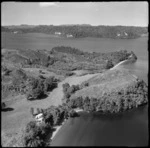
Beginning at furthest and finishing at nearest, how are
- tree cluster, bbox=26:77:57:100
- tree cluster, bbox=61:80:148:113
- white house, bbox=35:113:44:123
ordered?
tree cluster, bbox=26:77:57:100 < tree cluster, bbox=61:80:148:113 < white house, bbox=35:113:44:123

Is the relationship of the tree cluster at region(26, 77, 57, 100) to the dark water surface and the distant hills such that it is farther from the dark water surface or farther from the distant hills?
the distant hills

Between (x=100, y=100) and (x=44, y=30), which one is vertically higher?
(x=44, y=30)

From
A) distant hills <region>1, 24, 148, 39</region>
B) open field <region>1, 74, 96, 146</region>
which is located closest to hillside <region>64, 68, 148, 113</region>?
open field <region>1, 74, 96, 146</region>

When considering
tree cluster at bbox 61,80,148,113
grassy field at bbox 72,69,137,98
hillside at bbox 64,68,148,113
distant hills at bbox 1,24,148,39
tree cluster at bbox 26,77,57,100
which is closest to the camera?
tree cluster at bbox 61,80,148,113

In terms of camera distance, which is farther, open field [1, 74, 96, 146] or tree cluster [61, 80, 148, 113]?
tree cluster [61, 80, 148, 113]

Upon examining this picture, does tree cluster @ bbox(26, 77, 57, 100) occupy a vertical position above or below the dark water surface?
above

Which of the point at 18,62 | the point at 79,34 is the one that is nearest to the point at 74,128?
the point at 18,62

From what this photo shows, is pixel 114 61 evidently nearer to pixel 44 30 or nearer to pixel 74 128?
pixel 74 128

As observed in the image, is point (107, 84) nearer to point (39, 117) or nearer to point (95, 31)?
point (39, 117)

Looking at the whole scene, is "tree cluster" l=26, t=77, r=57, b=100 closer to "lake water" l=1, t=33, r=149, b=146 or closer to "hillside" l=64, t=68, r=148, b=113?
"hillside" l=64, t=68, r=148, b=113

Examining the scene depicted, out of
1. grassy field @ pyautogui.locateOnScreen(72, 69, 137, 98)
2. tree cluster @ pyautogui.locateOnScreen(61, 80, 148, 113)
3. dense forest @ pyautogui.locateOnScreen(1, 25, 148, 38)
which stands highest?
dense forest @ pyautogui.locateOnScreen(1, 25, 148, 38)

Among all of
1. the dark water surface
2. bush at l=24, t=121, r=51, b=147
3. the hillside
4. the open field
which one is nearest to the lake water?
the dark water surface
